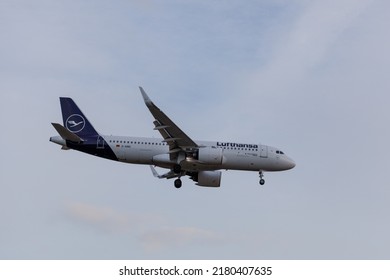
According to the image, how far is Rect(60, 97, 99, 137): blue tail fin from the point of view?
5934 centimetres

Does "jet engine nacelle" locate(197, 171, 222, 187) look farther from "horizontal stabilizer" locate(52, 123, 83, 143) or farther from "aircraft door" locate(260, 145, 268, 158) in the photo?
"horizontal stabilizer" locate(52, 123, 83, 143)

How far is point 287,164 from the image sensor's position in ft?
197

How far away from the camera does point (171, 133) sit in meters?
55.6

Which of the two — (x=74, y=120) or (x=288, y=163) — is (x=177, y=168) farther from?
(x=74, y=120)

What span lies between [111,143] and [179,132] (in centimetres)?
596

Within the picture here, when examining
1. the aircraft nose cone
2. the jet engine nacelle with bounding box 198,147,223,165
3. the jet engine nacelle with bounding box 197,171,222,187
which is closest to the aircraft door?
the aircraft nose cone

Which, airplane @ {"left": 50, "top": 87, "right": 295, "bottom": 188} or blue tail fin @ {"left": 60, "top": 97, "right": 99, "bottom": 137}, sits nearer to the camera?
airplane @ {"left": 50, "top": 87, "right": 295, "bottom": 188}

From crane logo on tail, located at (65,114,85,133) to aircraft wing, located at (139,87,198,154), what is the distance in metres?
7.69

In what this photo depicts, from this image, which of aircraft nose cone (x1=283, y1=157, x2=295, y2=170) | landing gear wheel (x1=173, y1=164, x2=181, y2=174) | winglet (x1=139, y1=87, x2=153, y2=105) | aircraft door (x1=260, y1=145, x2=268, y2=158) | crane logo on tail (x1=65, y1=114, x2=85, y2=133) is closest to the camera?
winglet (x1=139, y1=87, x2=153, y2=105)

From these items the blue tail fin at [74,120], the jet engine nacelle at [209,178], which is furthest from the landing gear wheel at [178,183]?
the blue tail fin at [74,120]
